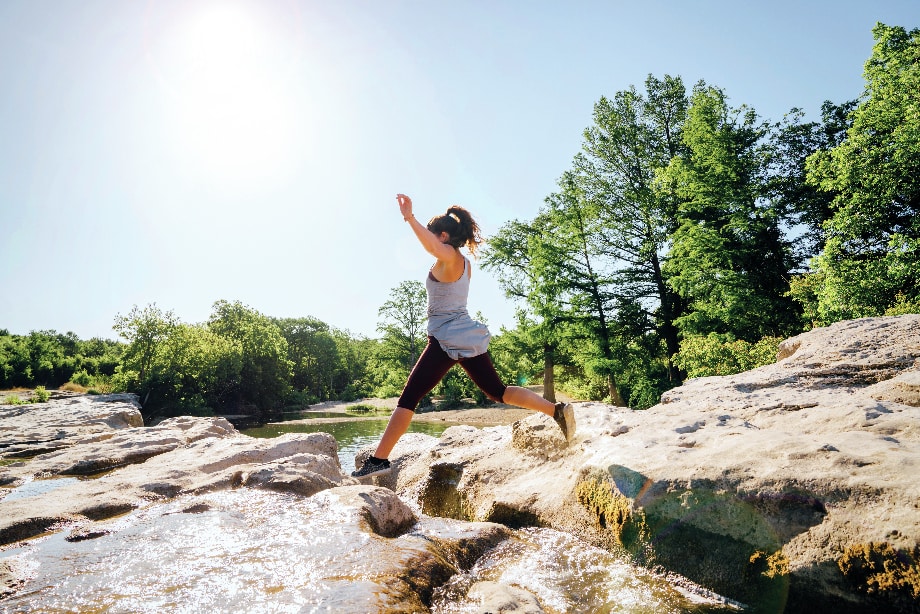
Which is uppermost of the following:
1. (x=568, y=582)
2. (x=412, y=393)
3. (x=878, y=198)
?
(x=878, y=198)

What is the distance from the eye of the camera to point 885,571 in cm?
178

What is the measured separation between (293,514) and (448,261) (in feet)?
7.10

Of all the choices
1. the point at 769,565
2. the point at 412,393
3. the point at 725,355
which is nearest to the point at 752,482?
the point at 769,565

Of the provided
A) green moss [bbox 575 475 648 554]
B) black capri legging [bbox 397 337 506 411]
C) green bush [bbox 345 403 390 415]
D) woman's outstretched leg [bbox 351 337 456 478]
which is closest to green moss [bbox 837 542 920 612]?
green moss [bbox 575 475 648 554]

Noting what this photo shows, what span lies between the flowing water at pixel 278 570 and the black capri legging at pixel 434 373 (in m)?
1.06

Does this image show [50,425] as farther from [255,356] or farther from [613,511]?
[255,356]

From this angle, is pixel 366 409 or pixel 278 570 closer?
pixel 278 570

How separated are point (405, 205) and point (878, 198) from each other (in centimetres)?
1700

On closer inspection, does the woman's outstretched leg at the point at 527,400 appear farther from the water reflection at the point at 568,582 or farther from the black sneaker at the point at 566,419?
the water reflection at the point at 568,582

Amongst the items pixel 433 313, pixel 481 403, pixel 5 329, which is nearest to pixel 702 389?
pixel 433 313

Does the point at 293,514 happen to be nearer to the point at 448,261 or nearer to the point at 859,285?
the point at 448,261

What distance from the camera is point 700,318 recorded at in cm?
1738

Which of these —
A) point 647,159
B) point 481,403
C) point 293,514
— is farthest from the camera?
point 481,403

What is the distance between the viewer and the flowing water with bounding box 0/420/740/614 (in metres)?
1.90
